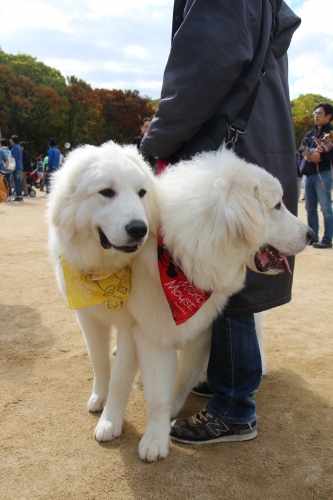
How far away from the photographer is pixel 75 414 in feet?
8.73

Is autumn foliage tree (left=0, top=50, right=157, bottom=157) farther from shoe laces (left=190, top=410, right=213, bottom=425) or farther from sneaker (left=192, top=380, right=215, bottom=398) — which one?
Answer: shoe laces (left=190, top=410, right=213, bottom=425)

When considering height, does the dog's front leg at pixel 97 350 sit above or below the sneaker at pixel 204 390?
above

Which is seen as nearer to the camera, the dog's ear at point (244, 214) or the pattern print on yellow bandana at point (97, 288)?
the dog's ear at point (244, 214)

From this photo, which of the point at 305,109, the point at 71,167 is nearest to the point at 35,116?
the point at 305,109

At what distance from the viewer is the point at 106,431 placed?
2398mm

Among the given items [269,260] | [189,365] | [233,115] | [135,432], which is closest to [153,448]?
[135,432]

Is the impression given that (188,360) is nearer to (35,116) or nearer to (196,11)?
(196,11)

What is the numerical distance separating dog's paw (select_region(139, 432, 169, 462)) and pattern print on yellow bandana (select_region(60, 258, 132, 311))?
0.72m

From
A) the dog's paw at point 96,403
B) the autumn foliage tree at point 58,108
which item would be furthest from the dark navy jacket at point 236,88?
the autumn foliage tree at point 58,108

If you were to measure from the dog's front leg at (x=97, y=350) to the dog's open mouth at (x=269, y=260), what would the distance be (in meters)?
0.99

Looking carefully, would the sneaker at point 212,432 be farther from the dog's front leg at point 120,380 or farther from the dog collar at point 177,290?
the dog collar at point 177,290

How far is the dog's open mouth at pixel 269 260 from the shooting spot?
2.39 metres

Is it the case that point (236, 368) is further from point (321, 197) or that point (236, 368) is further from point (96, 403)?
point (321, 197)

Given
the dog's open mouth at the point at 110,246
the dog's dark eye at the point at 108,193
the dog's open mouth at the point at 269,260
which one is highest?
the dog's dark eye at the point at 108,193
